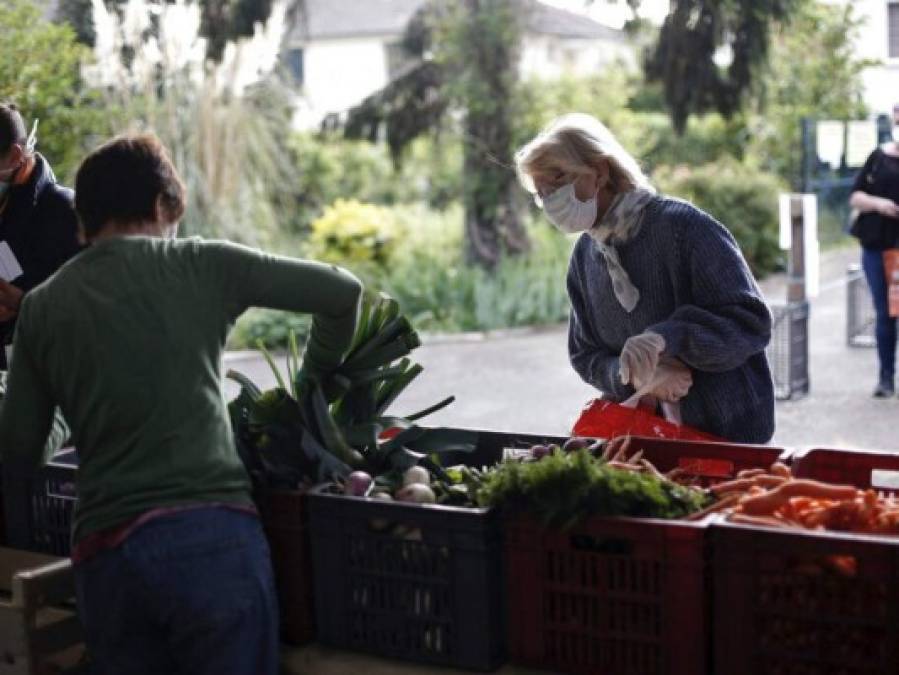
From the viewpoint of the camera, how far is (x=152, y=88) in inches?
484

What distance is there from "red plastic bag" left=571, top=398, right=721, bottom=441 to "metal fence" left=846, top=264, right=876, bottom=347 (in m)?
7.18

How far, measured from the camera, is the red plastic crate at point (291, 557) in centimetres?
265

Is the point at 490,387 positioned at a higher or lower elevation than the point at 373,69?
lower

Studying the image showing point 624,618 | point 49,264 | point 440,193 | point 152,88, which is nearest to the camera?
point 624,618

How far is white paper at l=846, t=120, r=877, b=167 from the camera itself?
12508 mm

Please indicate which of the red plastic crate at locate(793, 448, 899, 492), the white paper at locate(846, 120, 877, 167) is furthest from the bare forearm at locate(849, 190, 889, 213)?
the red plastic crate at locate(793, 448, 899, 492)

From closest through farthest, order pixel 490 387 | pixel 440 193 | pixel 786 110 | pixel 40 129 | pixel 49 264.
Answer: pixel 49 264 < pixel 40 129 < pixel 490 387 < pixel 440 193 < pixel 786 110

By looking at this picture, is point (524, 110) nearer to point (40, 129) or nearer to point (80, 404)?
point (40, 129)

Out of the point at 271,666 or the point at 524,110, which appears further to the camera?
the point at 524,110

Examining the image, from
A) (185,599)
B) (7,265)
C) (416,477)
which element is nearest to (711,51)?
(7,265)

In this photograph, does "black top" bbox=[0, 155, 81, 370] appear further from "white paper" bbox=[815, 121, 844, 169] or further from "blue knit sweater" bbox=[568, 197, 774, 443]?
"white paper" bbox=[815, 121, 844, 169]

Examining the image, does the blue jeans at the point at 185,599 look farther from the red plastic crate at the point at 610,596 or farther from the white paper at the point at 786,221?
the white paper at the point at 786,221

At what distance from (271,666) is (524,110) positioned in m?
11.8

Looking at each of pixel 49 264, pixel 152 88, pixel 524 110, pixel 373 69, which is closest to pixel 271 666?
pixel 49 264
